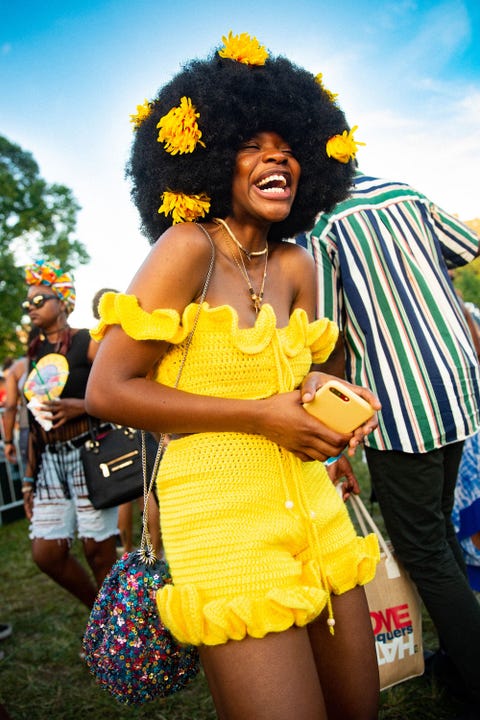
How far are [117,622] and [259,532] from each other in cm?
52

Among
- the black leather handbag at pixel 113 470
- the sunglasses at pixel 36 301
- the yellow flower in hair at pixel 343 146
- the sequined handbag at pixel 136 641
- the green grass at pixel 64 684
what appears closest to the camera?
the sequined handbag at pixel 136 641

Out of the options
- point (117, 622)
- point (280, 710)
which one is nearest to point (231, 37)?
point (117, 622)

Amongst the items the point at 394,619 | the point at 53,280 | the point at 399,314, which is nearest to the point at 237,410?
the point at 399,314

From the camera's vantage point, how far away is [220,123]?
6.36ft

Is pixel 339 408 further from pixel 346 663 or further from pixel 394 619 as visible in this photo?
pixel 394 619

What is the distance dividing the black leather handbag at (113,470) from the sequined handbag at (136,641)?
1552 mm

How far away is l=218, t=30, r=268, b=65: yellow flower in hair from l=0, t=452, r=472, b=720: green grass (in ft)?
9.46

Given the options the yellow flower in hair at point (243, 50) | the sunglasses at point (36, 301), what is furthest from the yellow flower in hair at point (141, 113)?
the sunglasses at point (36, 301)

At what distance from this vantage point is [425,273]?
→ 2361 millimetres

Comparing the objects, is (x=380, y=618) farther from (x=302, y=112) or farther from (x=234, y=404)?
(x=302, y=112)

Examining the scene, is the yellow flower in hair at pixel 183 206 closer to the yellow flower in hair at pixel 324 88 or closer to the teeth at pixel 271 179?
the teeth at pixel 271 179

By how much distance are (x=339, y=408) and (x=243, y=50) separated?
4.34 ft

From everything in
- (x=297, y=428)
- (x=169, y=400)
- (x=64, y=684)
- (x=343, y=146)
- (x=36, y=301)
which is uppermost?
(x=36, y=301)

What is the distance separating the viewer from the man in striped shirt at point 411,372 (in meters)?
2.28
